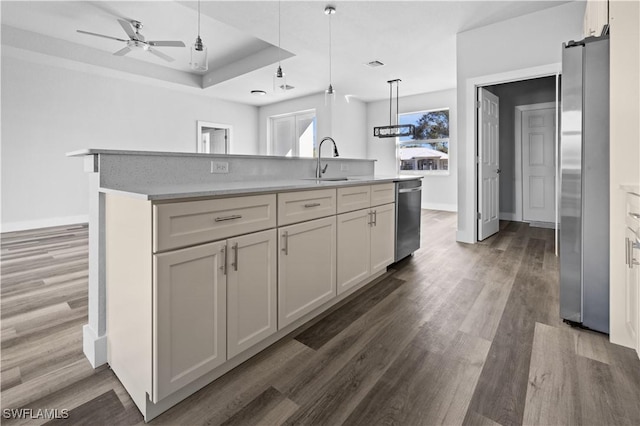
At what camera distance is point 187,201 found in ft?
3.98

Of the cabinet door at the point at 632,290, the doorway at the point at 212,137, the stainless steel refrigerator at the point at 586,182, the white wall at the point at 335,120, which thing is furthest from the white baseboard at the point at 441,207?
the cabinet door at the point at 632,290

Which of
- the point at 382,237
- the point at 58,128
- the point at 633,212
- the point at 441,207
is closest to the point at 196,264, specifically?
the point at 382,237

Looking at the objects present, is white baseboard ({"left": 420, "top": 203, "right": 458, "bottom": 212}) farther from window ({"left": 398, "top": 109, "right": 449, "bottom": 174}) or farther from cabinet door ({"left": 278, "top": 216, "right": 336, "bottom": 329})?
cabinet door ({"left": 278, "top": 216, "right": 336, "bottom": 329})

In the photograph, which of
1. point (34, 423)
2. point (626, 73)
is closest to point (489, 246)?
point (626, 73)

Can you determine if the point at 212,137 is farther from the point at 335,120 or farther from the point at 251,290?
the point at 251,290

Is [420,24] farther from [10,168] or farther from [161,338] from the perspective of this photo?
[10,168]

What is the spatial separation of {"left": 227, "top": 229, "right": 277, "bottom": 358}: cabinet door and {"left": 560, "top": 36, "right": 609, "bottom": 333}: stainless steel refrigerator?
1.74 meters

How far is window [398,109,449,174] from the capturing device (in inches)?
290

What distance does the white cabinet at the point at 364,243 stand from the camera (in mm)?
2193

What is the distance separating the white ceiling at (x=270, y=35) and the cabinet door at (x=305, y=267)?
2.87m

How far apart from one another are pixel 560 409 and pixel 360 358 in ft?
2.67

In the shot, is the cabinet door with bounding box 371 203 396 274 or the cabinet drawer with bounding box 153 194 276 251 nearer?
the cabinet drawer with bounding box 153 194 276 251

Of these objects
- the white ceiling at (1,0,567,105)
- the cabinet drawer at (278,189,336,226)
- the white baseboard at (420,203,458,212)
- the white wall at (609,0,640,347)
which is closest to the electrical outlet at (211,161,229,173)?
the cabinet drawer at (278,189,336,226)

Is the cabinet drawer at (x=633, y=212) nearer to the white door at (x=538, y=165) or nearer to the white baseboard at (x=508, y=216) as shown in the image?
the white door at (x=538, y=165)
